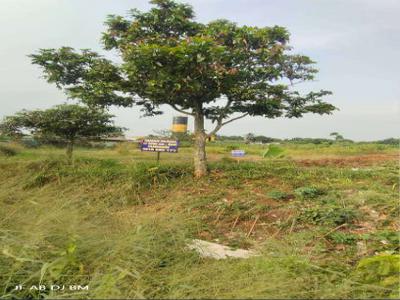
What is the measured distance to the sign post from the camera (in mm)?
8367

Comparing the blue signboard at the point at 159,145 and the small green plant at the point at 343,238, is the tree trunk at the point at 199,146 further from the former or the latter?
the small green plant at the point at 343,238

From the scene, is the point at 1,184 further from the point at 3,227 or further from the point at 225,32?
the point at 225,32

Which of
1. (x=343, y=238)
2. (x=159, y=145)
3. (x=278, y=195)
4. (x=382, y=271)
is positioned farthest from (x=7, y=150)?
(x=382, y=271)

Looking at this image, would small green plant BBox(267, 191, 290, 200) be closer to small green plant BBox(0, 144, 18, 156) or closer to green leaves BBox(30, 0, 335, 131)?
green leaves BBox(30, 0, 335, 131)

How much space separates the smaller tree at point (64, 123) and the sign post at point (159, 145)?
1973 mm

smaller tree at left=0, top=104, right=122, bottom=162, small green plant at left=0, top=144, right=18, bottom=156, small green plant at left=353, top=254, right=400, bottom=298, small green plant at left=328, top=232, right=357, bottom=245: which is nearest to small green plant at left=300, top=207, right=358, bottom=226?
small green plant at left=328, top=232, right=357, bottom=245

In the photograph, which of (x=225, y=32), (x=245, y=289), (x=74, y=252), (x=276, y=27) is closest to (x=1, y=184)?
(x=74, y=252)

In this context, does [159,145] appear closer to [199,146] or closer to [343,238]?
[199,146]

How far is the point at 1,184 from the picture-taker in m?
3.26

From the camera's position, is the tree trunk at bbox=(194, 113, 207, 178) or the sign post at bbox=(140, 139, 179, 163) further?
the sign post at bbox=(140, 139, 179, 163)

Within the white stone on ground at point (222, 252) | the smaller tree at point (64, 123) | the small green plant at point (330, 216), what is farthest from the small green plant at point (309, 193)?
the smaller tree at point (64, 123)

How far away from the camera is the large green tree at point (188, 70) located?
6379mm

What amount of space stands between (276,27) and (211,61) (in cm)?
183

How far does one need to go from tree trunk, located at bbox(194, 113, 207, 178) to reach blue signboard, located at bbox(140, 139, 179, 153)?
774 mm
